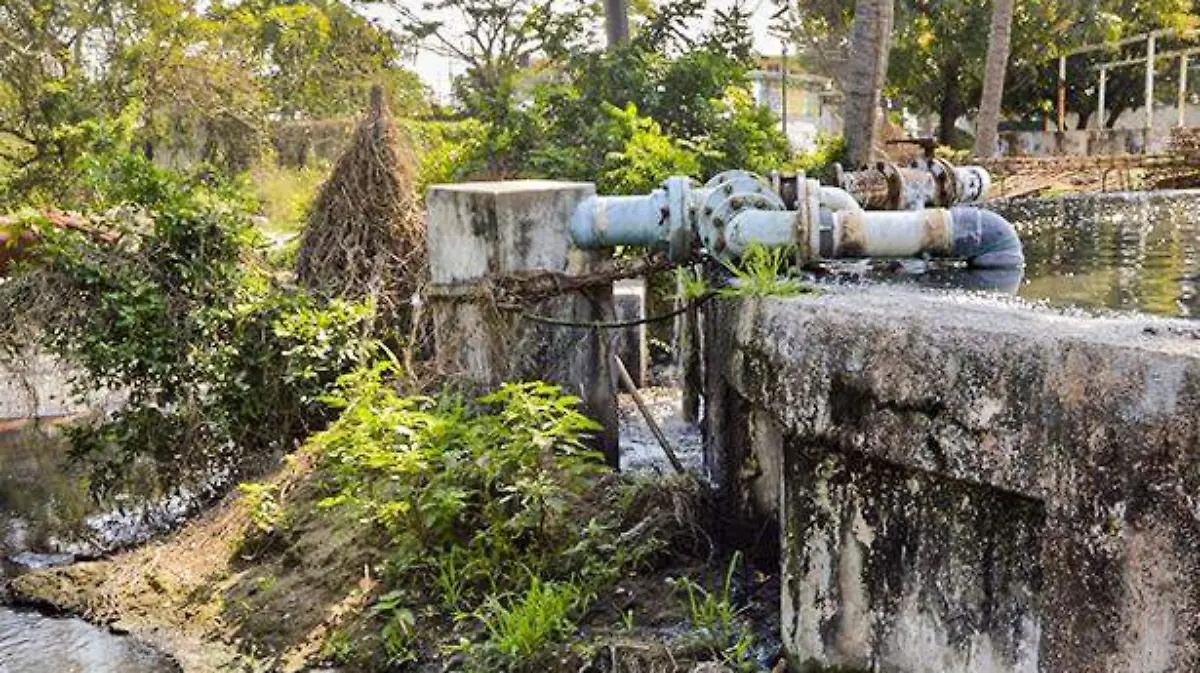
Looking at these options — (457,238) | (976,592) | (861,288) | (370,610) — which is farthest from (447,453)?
(976,592)

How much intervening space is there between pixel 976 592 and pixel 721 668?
1087 mm

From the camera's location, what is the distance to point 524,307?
17.7 ft

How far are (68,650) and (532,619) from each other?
2.62 m

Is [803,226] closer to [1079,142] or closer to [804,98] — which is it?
[1079,142]

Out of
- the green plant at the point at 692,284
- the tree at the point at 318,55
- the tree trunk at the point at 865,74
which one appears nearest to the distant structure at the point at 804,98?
the tree at the point at 318,55

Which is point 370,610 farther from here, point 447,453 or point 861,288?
point 861,288

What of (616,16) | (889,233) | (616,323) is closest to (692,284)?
(616,323)

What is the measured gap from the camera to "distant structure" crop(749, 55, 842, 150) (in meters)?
37.2

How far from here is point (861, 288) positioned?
154 inches

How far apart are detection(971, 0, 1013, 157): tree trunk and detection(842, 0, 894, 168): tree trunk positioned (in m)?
6.24

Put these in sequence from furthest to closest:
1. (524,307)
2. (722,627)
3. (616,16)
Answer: (616,16)
(524,307)
(722,627)

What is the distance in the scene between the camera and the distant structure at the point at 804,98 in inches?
1467

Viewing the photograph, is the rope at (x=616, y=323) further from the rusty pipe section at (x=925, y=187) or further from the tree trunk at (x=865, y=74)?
the tree trunk at (x=865, y=74)

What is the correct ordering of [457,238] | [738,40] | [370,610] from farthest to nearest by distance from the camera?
[738,40], [457,238], [370,610]
